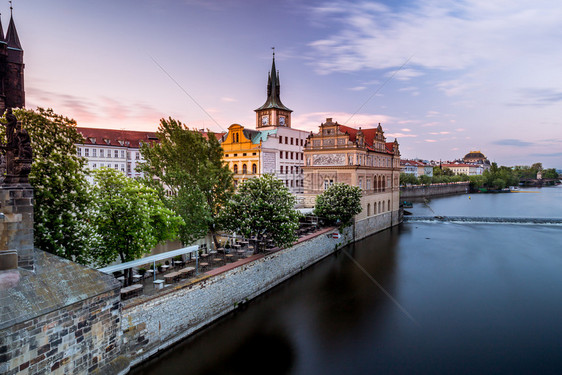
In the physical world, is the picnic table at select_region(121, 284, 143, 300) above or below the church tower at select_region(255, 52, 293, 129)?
below

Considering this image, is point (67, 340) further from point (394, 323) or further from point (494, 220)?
point (494, 220)

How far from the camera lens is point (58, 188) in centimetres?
1170

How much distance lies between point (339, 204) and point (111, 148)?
39369 mm

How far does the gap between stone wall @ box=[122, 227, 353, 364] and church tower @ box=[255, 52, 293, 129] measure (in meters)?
29.5

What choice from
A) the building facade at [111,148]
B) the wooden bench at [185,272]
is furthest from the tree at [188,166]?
the building facade at [111,148]

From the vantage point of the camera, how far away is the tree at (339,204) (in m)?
30.4

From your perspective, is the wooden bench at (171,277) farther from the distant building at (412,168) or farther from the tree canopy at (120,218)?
the distant building at (412,168)

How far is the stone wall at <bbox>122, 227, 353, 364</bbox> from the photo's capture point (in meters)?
12.2

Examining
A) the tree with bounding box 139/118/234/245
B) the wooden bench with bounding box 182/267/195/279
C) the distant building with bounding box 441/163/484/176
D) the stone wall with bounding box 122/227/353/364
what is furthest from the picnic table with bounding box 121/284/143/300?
the distant building with bounding box 441/163/484/176

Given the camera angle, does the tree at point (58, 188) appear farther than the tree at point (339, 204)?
No

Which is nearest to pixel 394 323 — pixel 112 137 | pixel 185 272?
pixel 185 272

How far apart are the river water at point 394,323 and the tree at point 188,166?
291 inches

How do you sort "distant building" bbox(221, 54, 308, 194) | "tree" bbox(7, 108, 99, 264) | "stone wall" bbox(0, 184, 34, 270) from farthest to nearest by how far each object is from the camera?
1. "distant building" bbox(221, 54, 308, 194)
2. "tree" bbox(7, 108, 99, 264)
3. "stone wall" bbox(0, 184, 34, 270)

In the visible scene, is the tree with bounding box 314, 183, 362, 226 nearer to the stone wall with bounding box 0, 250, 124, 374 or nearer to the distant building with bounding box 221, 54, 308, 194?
the distant building with bounding box 221, 54, 308, 194
